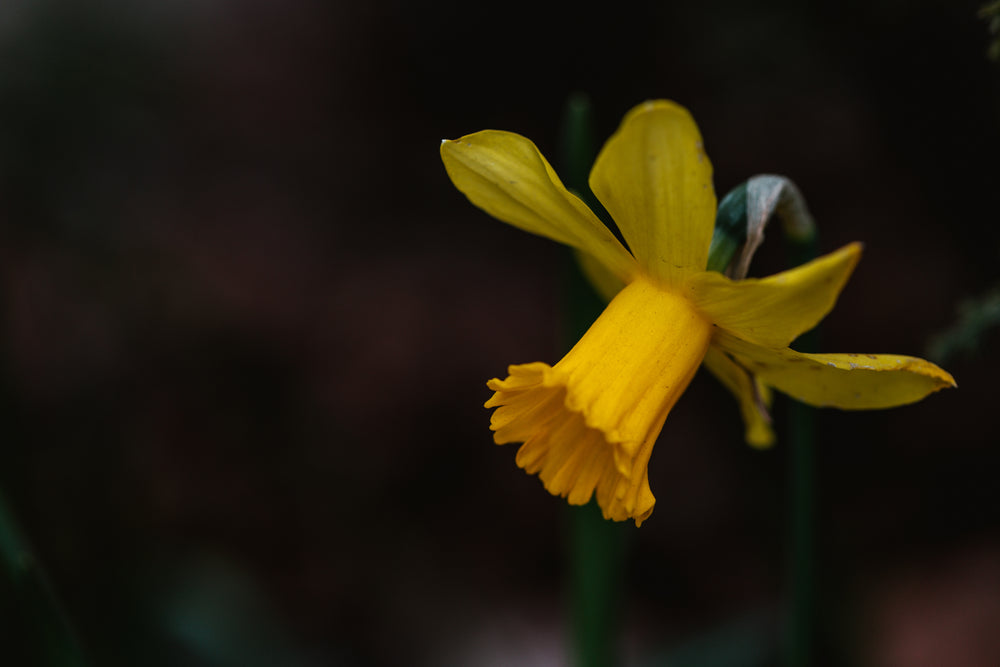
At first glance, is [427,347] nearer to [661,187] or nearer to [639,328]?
[639,328]

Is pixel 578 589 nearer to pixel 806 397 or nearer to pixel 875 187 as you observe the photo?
pixel 806 397

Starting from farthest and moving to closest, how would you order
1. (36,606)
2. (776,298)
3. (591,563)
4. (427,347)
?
(427,347) < (591,563) < (36,606) < (776,298)

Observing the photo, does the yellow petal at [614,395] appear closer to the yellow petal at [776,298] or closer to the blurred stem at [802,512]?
the yellow petal at [776,298]

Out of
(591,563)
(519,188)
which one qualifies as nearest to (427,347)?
(591,563)

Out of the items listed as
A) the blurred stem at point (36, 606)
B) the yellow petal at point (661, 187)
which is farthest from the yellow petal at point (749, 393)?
the blurred stem at point (36, 606)

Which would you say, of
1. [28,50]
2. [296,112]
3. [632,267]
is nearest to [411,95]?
[296,112]

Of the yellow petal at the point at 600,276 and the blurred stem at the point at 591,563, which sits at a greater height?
the yellow petal at the point at 600,276
